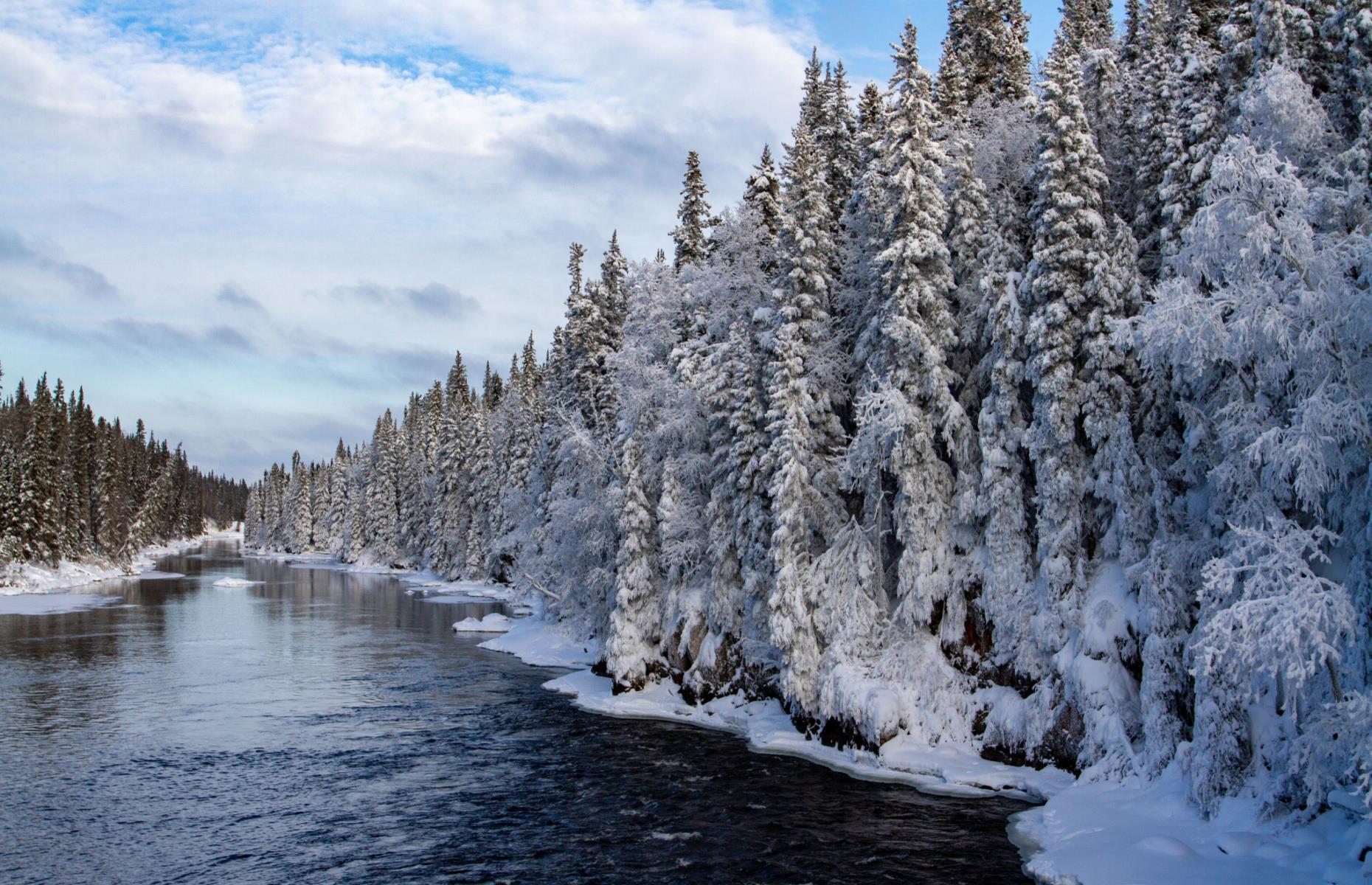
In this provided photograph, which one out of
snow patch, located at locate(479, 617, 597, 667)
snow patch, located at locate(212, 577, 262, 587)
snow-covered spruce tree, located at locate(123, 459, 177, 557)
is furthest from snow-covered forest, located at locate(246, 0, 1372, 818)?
snow-covered spruce tree, located at locate(123, 459, 177, 557)

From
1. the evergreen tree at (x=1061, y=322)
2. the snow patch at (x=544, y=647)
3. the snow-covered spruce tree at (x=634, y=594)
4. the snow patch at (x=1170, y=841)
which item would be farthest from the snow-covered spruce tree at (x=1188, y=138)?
the snow patch at (x=544, y=647)

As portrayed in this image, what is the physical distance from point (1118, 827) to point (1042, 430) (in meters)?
11.6

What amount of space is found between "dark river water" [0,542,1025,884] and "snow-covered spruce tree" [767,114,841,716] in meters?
4.66

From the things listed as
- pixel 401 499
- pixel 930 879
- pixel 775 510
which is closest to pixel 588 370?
pixel 775 510

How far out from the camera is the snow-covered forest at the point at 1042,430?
775 inches

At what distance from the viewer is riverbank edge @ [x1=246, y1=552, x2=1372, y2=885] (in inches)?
727

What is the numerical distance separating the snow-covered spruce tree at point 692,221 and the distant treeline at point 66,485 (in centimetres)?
7314

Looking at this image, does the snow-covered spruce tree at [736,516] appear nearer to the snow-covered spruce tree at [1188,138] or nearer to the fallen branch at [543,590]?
the snow-covered spruce tree at [1188,138]

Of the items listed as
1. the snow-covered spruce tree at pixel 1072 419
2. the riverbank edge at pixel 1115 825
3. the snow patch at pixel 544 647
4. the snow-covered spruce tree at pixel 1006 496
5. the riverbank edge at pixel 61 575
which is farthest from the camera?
the riverbank edge at pixel 61 575

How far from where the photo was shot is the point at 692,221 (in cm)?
5469

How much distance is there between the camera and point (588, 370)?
5775 centimetres

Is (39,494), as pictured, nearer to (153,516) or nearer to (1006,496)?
(153,516)

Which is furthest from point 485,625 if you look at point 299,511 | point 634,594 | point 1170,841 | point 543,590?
point 299,511

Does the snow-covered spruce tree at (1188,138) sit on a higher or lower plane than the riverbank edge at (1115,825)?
higher
